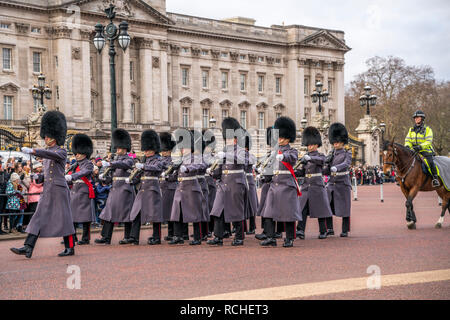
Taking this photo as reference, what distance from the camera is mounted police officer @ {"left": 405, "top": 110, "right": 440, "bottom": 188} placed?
15.7 meters

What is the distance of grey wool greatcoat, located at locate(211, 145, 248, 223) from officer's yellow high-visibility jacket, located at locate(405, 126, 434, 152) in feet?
15.2

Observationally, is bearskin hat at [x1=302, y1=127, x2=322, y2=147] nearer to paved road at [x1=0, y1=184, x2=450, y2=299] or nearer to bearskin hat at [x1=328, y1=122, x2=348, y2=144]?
bearskin hat at [x1=328, y1=122, x2=348, y2=144]

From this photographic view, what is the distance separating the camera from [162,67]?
61000 mm

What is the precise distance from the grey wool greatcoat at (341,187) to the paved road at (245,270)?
0.59 metres

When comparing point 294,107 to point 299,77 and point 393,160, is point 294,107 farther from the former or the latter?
point 393,160

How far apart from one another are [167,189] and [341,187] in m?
3.22

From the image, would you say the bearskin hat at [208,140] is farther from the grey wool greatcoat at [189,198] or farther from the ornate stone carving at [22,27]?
the ornate stone carving at [22,27]

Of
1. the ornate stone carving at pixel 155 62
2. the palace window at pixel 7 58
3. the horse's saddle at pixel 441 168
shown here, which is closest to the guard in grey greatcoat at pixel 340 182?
the horse's saddle at pixel 441 168

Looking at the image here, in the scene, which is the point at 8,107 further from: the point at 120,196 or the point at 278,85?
the point at 120,196

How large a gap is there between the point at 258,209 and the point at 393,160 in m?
2.95

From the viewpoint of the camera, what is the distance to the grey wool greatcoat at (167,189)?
1405cm

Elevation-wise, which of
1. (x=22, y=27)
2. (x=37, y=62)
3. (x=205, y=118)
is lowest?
(x=205, y=118)

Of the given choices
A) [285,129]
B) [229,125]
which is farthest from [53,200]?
[285,129]
